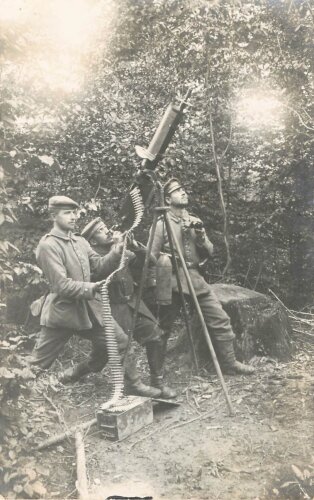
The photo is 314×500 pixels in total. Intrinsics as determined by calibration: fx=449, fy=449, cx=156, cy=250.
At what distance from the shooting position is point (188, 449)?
154 inches

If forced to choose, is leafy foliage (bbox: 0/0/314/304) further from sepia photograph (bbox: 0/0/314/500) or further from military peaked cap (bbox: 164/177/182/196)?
military peaked cap (bbox: 164/177/182/196)

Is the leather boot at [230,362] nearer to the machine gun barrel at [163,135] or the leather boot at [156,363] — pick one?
the leather boot at [156,363]

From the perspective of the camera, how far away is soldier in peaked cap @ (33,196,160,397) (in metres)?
4.44

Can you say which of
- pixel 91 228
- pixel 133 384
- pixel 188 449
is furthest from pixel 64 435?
pixel 91 228

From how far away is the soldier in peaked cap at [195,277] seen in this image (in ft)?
18.0

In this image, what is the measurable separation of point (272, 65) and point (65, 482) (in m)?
6.00

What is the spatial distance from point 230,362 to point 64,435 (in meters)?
2.28

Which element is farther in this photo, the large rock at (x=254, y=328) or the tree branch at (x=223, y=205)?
the tree branch at (x=223, y=205)

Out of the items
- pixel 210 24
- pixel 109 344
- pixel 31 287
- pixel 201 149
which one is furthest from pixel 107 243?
pixel 210 24

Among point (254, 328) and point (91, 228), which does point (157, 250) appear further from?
point (254, 328)

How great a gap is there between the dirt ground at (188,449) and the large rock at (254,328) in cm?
65

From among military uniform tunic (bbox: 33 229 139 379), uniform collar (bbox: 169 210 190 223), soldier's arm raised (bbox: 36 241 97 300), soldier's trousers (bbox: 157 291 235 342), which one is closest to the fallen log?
military uniform tunic (bbox: 33 229 139 379)

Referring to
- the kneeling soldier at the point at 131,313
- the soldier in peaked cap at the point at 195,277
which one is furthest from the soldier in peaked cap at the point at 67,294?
the soldier in peaked cap at the point at 195,277

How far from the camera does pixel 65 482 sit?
3527mm
